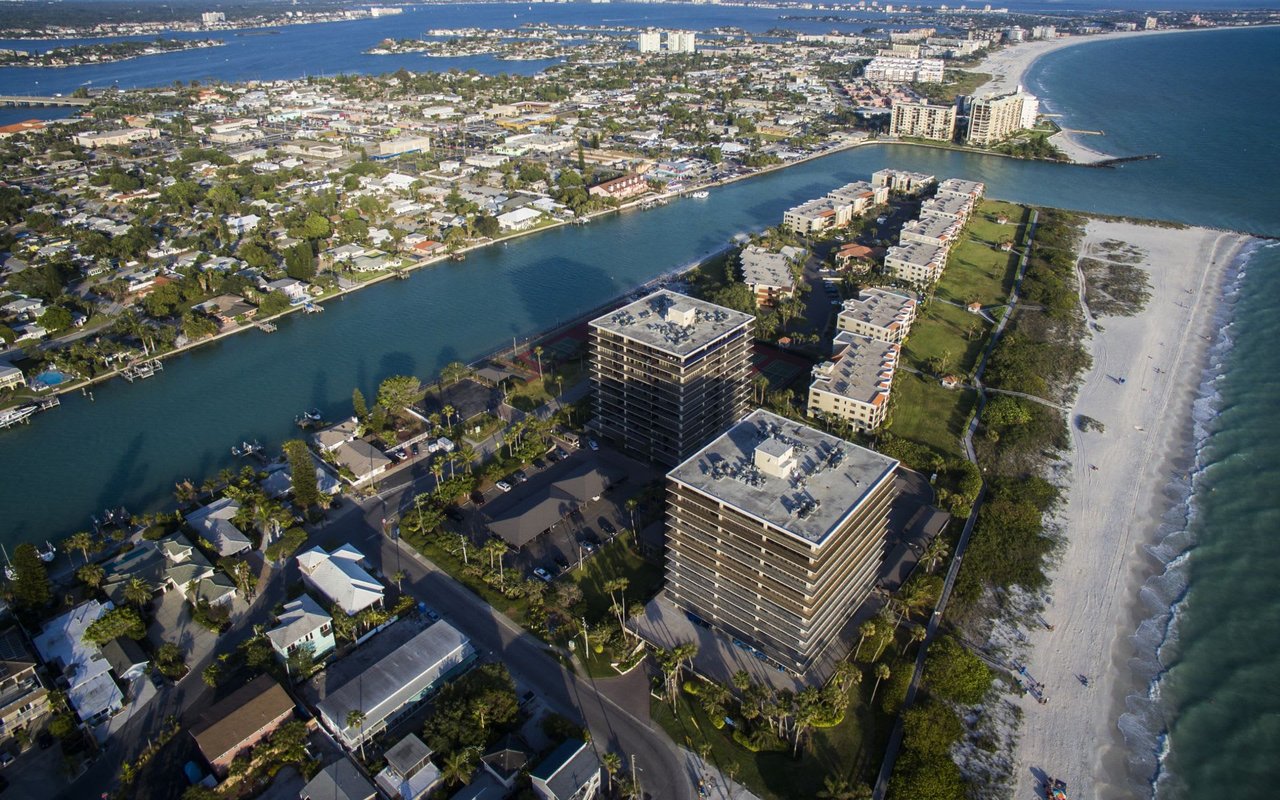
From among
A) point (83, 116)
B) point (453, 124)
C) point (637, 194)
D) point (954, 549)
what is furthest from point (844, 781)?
point (83, 116)

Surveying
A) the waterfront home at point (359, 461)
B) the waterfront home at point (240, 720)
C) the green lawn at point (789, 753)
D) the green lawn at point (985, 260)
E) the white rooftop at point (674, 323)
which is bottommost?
the green lawn at point (789, 753)

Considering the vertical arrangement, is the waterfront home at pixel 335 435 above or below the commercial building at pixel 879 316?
below

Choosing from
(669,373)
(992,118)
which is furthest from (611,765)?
(992,118)

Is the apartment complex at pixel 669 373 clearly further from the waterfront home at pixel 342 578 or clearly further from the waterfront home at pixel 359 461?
the waterfront home at pixel 342 578

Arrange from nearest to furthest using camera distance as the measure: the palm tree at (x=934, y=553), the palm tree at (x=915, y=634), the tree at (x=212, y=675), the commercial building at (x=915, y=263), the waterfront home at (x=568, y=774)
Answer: the waterfront home at (x=568, y=774), the tree at (x=212, y=675), the palm tree at (x=915, y=634), the palm tree at (x=934, y=553), the commercial building at (x=915, y=263)

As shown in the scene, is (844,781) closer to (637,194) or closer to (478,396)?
(478,396)

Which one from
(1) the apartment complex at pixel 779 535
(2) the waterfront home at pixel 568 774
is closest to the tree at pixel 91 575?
(2) the waterfront home at pixel 568 774

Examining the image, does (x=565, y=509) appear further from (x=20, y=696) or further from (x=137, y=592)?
Result: (x=20, y=696)
